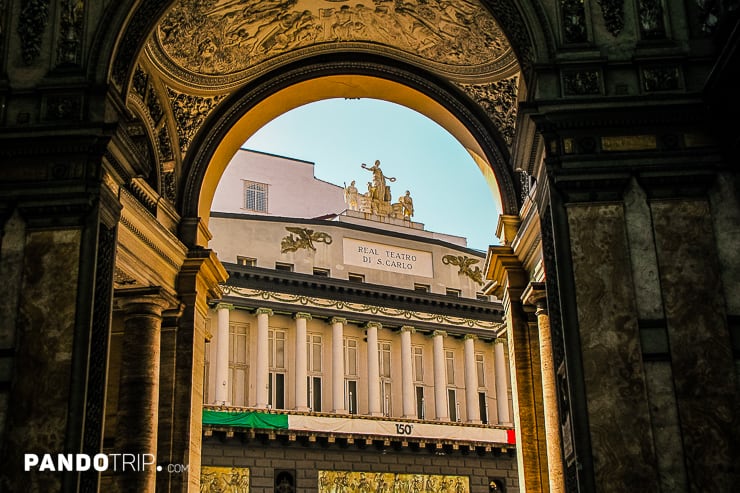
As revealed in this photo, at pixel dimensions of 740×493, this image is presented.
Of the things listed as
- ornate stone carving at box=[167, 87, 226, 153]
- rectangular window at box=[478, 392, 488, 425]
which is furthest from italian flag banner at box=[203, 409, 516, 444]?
ornate stone carving at box=[167, 87, 226, 153]

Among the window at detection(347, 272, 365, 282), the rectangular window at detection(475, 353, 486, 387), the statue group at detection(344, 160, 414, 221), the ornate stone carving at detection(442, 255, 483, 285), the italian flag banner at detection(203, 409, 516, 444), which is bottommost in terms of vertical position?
the italian flag banner at detection(203, 409, 516, 444)

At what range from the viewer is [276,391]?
47.7 m

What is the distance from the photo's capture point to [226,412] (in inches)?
1751

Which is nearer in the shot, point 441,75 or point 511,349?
point 511,349

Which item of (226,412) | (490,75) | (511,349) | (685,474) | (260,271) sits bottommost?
(685,474)

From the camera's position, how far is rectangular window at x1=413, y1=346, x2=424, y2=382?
5122cm

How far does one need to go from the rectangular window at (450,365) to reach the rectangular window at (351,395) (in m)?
5.32

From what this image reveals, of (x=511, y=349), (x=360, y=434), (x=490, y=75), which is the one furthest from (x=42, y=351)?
(x=360, y=434)

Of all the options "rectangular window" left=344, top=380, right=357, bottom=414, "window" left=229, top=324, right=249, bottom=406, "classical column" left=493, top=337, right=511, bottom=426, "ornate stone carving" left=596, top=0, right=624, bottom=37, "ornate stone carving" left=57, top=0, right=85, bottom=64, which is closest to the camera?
"ornate stone carving" left=596, top=0, right=624, bottom=37

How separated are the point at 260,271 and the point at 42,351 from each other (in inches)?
1320

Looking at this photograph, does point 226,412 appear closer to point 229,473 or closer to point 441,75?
point 229,473

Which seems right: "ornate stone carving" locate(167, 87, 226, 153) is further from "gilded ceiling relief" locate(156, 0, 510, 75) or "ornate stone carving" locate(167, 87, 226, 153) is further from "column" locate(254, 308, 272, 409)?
"column" locate(254, 308, 272, 409)

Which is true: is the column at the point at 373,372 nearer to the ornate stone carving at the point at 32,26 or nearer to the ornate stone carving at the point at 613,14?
the ornate stone carving at the point at 32,26

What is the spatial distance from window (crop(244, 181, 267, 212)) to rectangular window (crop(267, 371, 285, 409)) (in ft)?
37.1
